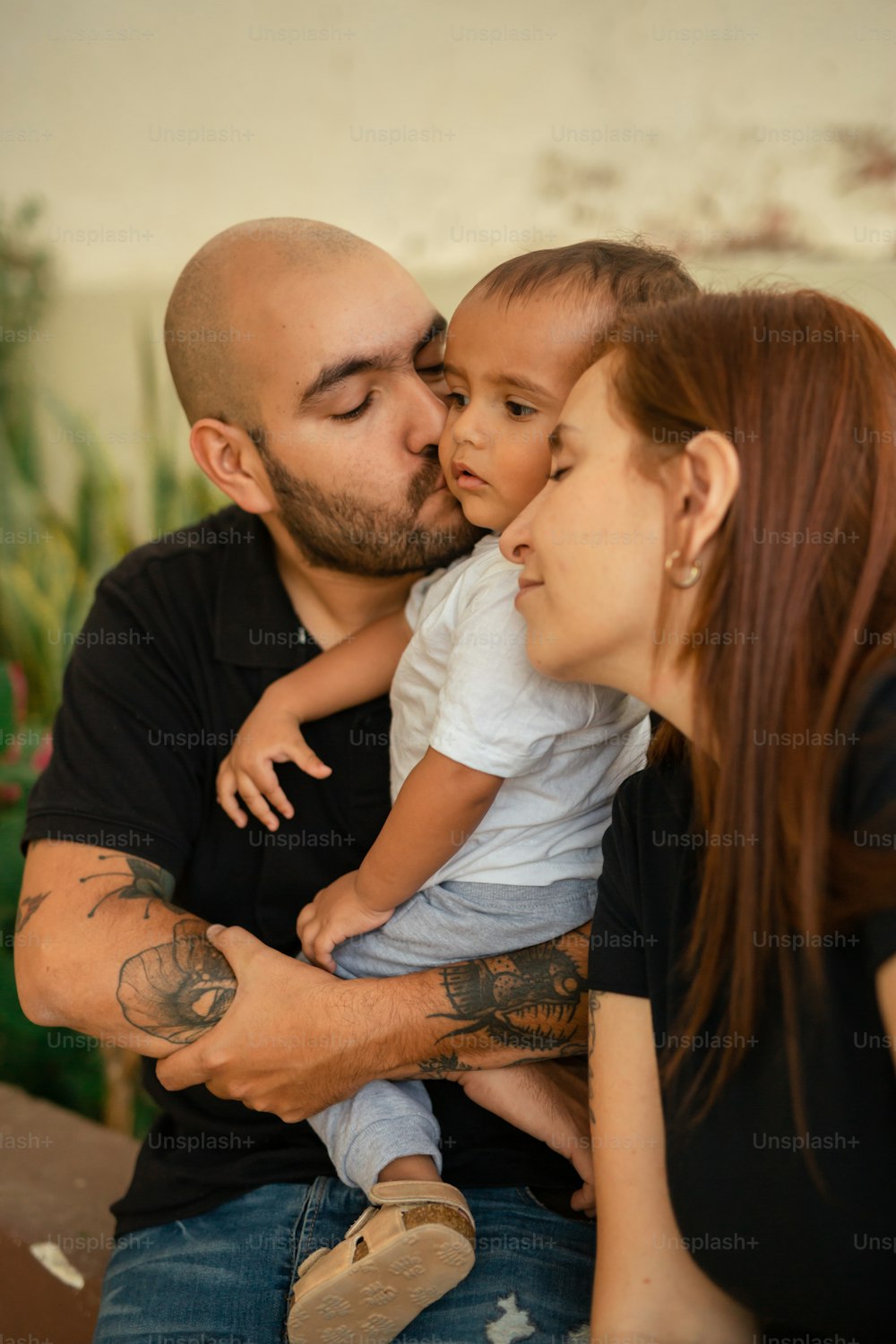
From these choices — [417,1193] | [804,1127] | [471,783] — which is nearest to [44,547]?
[471,783]

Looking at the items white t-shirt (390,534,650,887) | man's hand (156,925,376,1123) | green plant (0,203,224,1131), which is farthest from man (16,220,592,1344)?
green plant (0,203,224,1131)

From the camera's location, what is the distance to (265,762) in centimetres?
190

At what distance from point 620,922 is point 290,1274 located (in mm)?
756

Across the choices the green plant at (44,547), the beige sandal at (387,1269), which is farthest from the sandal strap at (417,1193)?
the green plant at (44,547)

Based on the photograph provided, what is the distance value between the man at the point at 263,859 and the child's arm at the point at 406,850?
8cm

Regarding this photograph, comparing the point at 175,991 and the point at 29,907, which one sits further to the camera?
the point at 29,907

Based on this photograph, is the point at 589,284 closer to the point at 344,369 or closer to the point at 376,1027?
the point at 344,369

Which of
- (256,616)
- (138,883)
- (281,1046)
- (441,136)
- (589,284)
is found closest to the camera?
(589,284)

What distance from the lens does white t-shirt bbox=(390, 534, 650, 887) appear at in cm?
151

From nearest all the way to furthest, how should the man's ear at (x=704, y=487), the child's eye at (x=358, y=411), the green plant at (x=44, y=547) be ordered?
the man's ear at (x=704, y=487)
the child's eye at (x=358, y=411)
the green plant at (x=44, y=547)

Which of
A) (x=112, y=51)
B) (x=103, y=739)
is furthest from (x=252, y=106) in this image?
(x=103, y=739)

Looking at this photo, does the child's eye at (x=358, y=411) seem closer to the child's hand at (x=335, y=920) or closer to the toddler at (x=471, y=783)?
the toddler at (x=471, y=783)

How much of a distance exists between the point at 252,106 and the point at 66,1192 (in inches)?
116

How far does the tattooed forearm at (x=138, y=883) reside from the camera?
1.82 m
